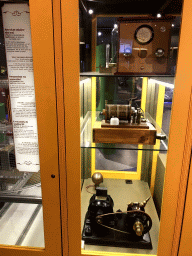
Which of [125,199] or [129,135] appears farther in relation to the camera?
[125,199]

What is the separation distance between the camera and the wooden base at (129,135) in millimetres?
1185

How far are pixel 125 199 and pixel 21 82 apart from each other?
1.09 metres

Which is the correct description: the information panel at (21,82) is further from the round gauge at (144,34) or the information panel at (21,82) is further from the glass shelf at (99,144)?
the round gauge at (144,34)

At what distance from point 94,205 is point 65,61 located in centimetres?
89

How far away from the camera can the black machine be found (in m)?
1.19

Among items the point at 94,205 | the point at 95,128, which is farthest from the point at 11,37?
the point at 94,205

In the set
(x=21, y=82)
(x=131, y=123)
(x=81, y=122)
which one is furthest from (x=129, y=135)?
(x=21, y=82)

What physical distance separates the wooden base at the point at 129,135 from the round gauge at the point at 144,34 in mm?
492

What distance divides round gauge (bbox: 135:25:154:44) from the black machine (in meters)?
0.94

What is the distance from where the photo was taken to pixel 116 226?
128cm

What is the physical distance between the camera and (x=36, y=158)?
1.19 metres

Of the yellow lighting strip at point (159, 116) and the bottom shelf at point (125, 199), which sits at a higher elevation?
the yellow lighting strip at point (159, 116)

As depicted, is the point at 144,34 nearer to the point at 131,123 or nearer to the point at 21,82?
the point at 131,123

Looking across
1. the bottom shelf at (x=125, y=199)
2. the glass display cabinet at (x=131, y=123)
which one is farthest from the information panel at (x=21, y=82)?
the bottom shelf at (x=125, y=199)
